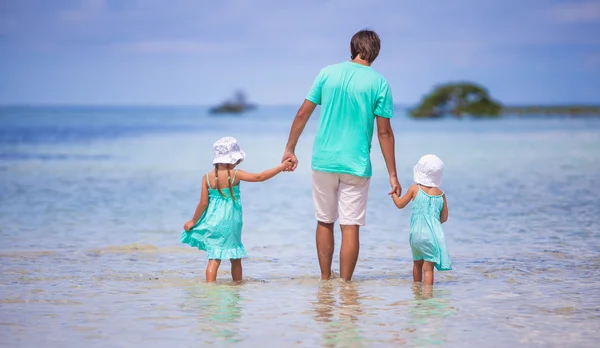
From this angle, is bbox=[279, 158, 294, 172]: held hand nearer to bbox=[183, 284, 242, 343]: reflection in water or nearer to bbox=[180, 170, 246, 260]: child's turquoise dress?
bbox=[180, 170, 246, 260]: child's turquoise dress

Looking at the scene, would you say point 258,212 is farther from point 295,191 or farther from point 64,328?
point 64,328

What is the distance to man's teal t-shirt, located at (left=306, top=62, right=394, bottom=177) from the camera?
608cm

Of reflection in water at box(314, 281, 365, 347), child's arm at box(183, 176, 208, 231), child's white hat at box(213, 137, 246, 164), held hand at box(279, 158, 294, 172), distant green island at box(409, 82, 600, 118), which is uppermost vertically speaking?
distant green island at box(409, 82, 600, 118)

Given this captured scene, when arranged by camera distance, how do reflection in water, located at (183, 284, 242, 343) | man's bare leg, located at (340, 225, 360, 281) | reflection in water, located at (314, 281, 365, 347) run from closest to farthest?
reflection in water, located at (314, 281, 365, 347)
reflection in water, located at (183, 284, 242, 343)
man's bare leg, located at (340, 225, 360, 281)

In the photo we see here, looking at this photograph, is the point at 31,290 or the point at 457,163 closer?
the point at 31,290

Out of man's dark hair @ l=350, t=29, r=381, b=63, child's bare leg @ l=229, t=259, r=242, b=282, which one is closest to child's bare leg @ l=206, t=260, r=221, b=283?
child's bare leg @ l=229, t=259, r=242, b=282

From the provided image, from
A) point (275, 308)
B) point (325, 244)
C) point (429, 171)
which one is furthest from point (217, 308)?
point (429, 171)

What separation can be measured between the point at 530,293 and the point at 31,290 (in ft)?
11.0

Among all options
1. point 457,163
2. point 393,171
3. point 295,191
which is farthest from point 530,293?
point 457,163

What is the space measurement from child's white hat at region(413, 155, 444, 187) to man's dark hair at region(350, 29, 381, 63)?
80 centimetres

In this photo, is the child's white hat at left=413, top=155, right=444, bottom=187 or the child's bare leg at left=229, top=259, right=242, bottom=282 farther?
the child's bare leg at left=229, top=259, right=242, bottom=282

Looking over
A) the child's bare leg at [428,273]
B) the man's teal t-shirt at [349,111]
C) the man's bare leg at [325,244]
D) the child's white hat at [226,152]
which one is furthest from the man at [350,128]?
the child's bare leg at [428,273]

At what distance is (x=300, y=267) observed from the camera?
7.22 metres

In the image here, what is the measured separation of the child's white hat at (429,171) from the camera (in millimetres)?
6121
